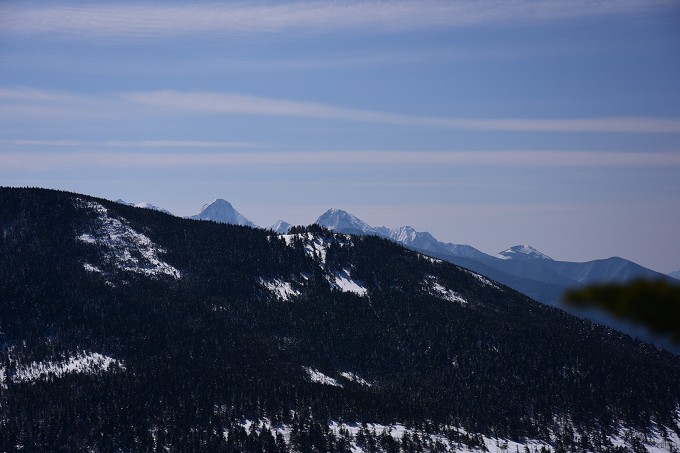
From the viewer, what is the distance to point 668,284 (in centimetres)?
1567

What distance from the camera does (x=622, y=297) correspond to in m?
15.3

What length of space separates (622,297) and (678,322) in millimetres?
1712

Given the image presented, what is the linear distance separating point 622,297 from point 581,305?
1343 mm

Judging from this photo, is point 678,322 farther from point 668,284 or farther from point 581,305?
point 581,305

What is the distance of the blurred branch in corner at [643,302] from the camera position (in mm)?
15195

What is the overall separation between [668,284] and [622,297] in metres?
1.33

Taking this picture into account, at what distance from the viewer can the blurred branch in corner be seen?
49.9 ft

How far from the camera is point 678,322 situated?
15758mm

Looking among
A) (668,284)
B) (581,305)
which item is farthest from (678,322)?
(581,305)

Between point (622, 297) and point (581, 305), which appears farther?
point (581, 305)

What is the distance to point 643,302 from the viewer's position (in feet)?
50.7
